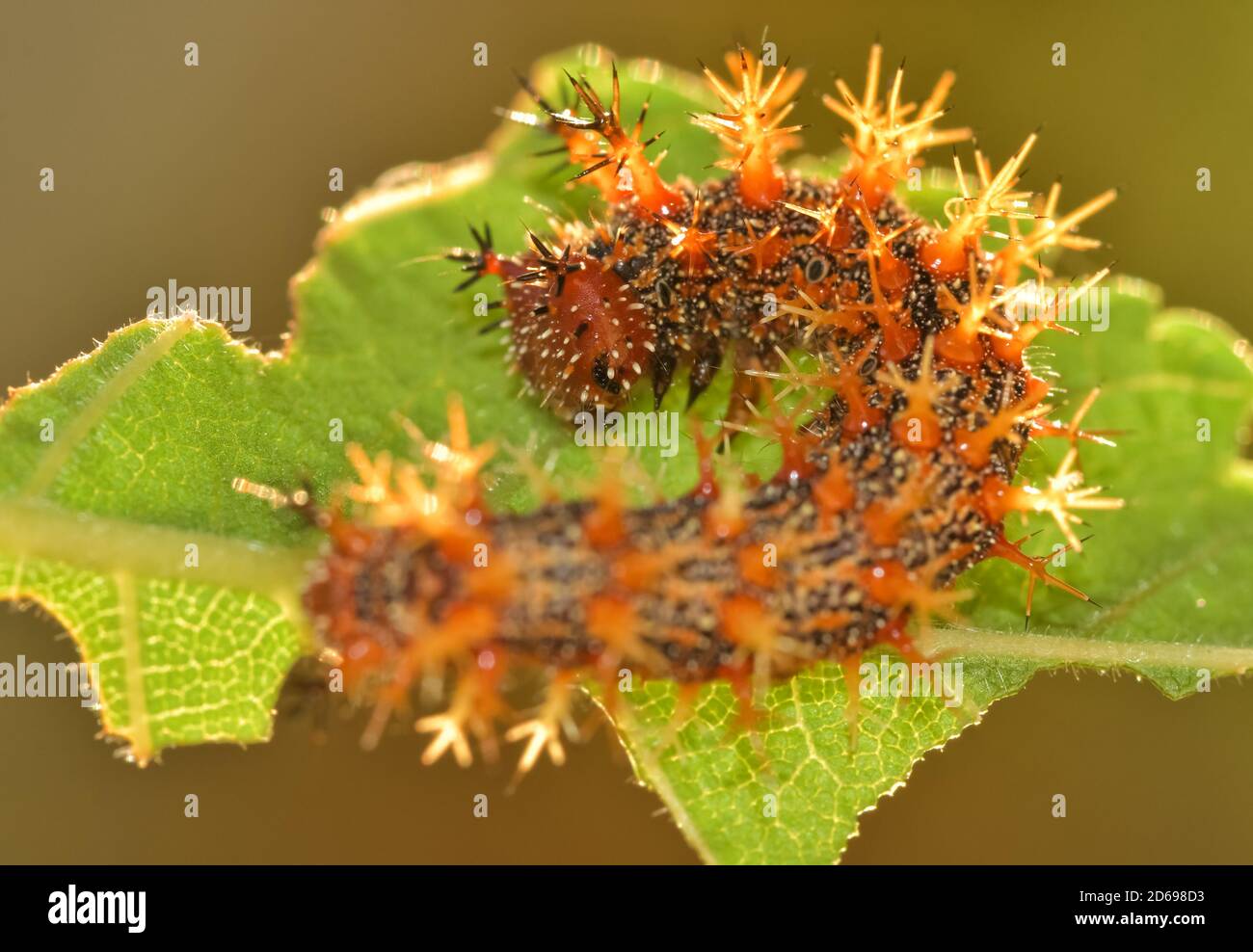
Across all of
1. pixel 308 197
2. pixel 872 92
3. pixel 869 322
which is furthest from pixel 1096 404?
pixel 308 197

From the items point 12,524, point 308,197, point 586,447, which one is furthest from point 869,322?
point 308,197

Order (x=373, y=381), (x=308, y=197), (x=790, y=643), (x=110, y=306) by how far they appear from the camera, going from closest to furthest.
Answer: (x=790, y=643)
(x=373, y=381)
(x=110, y=306)
(x=308, y=197)

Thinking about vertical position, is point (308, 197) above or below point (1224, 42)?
below

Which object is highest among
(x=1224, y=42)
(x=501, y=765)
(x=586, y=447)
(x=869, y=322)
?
(x=1224, y=42)

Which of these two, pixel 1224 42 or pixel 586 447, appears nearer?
pixel 586 447

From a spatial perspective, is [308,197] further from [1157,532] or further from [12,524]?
[1157,532]

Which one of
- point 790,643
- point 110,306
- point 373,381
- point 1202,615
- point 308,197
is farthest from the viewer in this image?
point 308,197
